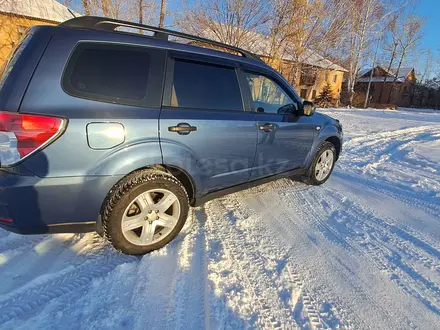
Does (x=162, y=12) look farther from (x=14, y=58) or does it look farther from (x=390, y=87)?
(x=390, y=87)

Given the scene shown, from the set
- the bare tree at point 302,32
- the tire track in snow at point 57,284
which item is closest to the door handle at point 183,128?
the tire track in snow at point 57,284

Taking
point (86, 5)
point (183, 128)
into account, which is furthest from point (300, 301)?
point (86, 5)

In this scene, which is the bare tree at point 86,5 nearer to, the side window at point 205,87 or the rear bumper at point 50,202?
the side window at point 205,87

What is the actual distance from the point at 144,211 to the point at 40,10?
2469cm

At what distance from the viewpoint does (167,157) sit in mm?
2273

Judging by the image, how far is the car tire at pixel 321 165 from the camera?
4.08 meters

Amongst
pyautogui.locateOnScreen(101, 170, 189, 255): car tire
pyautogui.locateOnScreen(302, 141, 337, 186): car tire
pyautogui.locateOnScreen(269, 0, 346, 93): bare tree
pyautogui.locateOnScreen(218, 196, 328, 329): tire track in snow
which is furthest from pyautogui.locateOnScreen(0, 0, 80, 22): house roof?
pyautogui.locateOnScreen(218, 196, 328, 329): tire track in snow

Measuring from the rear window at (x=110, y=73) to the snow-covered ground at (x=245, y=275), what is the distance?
1.43m

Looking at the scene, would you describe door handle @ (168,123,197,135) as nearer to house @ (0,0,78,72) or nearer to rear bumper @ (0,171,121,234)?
rear bumper @ (0,171,121,234)

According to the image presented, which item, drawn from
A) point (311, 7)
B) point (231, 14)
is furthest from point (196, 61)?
point (311, 7)

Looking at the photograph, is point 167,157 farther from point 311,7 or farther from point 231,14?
point 311,7

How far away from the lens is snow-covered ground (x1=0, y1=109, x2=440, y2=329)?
1.79 m

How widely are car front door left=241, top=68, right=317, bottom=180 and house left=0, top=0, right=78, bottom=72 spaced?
20.3 m

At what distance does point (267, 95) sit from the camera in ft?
10.9
